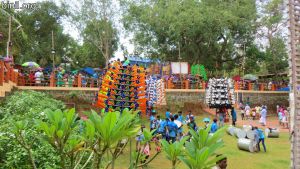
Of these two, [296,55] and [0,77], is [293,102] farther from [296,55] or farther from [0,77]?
[0,77]

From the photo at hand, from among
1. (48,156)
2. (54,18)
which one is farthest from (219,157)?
(54,18)

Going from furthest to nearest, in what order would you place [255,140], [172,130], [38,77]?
[38,77] → [255,140] → [172,130]

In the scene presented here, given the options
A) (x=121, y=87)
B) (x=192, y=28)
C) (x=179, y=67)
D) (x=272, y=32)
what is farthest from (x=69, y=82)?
(x=272, y=32)

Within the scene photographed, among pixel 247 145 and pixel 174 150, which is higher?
pixel 174 150

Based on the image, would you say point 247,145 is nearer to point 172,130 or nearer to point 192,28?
point 172,130

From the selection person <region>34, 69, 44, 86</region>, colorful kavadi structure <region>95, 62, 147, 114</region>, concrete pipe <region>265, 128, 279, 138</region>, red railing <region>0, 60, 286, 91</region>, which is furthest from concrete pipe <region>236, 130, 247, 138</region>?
person <region>34, 69, 44, 86</region>

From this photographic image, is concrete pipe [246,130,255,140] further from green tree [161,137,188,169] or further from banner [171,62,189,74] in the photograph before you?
banner [171,62,189,74]

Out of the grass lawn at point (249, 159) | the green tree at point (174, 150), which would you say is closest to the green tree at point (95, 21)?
the grass lawn at point (249, 159)

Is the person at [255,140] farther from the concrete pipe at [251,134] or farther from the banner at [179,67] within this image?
the banner at [179,67]

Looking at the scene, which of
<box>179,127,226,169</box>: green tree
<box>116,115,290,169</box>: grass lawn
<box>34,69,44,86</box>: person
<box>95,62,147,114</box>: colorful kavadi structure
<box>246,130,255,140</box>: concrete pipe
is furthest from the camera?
<box>34,69,44,86</box>: person

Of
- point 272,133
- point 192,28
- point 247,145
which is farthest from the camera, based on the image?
point 192,28

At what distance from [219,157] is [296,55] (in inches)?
197

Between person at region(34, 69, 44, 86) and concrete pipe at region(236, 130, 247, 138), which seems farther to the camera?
person at region(34, 69, 44, 86)

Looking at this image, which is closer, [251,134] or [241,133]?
[251,134]
